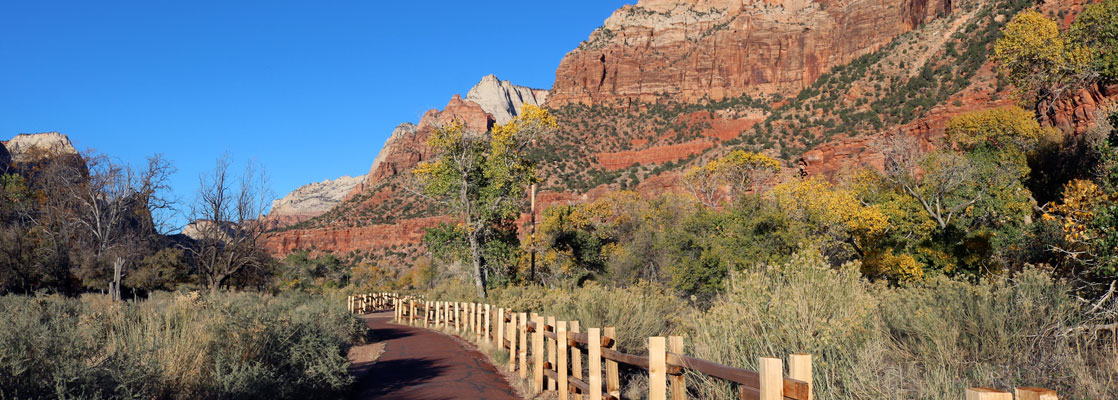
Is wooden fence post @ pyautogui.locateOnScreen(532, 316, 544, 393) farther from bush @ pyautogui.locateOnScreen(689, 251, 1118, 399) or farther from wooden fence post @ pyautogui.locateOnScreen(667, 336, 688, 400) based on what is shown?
wooden fence post @ pyautogui.locateOnScreen(667, 336, 688, 400)

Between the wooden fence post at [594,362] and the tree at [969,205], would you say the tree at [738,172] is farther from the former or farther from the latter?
the wooden fence post at [594,362]

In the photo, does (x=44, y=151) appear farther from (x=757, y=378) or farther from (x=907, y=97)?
(x=907, y=97)

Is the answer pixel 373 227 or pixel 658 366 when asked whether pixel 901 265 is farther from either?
pixel 373 227

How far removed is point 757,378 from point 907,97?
71517mm

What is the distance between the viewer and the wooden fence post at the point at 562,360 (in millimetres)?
8422

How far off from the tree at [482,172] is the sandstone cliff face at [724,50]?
8115 centimetres

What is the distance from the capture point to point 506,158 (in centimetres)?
2670

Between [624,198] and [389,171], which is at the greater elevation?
[389,171]

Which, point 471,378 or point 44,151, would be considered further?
point 44,151

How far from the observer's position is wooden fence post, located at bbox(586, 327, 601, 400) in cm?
701

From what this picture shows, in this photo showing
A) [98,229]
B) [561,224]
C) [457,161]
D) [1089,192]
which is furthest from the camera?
[561,224]

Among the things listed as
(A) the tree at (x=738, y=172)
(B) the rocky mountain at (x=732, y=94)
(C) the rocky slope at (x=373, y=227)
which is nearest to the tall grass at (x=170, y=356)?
(A) the tree at (x=738, y=172)

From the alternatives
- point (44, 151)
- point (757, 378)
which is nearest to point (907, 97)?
point (757, 378)

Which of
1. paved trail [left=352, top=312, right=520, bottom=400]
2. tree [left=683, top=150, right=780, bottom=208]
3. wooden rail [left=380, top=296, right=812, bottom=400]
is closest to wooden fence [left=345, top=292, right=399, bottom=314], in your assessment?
paved trail [left=352, top=312, right=520, bottom=400]
